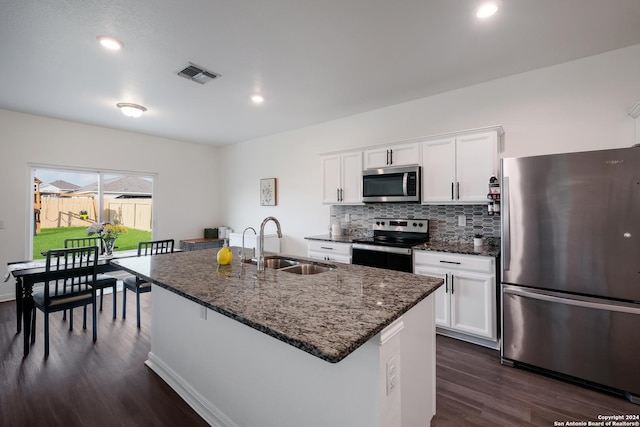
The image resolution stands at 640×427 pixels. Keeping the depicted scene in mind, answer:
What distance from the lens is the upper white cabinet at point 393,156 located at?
3.37 metres

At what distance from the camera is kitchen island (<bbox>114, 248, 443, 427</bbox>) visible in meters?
1.09

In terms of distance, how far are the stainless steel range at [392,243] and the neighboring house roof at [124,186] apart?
4.31m

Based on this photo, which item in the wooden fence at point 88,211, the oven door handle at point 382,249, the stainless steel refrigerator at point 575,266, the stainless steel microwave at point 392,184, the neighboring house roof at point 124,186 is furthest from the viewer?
the neighboring house roof at point 124,186

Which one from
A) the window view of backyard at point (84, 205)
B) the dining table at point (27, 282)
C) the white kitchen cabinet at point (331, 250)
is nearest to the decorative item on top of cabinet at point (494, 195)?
the white kitchen cabinet at point (331, 250)

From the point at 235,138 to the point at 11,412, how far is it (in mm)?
4750

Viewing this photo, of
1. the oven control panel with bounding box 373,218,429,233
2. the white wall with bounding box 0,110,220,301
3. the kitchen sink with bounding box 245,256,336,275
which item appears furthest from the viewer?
the white wall with bounding box 0,110,220,301

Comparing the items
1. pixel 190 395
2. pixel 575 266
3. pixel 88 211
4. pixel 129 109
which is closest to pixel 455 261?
pixel 575 266

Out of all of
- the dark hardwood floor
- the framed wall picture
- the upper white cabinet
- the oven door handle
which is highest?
the upper white cabinet

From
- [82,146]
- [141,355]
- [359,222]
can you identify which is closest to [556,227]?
[359,222]

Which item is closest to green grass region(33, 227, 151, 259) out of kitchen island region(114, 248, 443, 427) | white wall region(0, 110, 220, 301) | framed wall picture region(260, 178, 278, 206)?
white wall region(0, 110, 220, 301)

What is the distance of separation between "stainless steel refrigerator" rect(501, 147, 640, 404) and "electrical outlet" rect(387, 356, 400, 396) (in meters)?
1.72

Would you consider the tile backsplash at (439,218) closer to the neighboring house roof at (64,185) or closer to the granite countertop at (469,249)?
the granite countertop at (469,249)

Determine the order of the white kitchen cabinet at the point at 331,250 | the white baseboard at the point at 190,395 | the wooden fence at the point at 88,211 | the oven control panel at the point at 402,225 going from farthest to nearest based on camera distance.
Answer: the wooden fence at the point at 88,211, the white kitchen cabinet at the point at 331,250, the oven control panel at the point at 402,225, the white baseboard at the point at 190,395

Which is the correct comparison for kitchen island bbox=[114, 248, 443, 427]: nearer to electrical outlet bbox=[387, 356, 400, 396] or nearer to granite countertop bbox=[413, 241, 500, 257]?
electrical outlet bbox=[387, 356, 400, 396]
